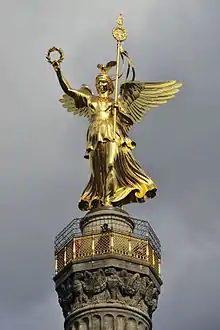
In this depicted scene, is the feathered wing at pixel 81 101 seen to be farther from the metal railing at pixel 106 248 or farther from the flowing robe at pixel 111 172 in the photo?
the metal railing at pixel 106 248

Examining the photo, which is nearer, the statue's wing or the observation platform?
the observation platform

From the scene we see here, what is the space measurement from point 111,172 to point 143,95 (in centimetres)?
445

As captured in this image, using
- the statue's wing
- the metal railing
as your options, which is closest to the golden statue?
the statue's wing

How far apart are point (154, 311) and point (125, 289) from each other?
7.09ft

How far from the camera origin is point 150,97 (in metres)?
52.0

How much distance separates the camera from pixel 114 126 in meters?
50.0

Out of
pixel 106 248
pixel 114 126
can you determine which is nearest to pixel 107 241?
pixel 106 248

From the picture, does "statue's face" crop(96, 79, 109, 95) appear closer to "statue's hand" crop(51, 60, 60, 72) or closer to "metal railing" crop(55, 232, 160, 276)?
"statue's hand" crop(51, 60, 60, 72)

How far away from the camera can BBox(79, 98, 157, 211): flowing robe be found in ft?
161

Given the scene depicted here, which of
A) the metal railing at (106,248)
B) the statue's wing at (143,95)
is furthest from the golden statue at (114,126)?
the metal railing at (106,248)

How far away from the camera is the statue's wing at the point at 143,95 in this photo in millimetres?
51406

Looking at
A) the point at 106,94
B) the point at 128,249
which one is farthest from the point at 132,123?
the point at 128,249

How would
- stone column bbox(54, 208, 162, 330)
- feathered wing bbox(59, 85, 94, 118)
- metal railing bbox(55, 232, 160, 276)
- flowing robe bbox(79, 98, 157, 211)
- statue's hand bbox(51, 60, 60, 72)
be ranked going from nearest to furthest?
stone column bbox(54, 208, 162, 330) → metal railing bbox(55, 232, 160, 276) → flowing robe bbox(79, 98, 157, 211) → statue's hand bbox(51, 60, 60, 72) → feathered wing bbox(59, 85, 94, 118)

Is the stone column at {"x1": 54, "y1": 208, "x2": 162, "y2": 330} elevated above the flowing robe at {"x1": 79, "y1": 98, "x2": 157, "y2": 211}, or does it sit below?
below
